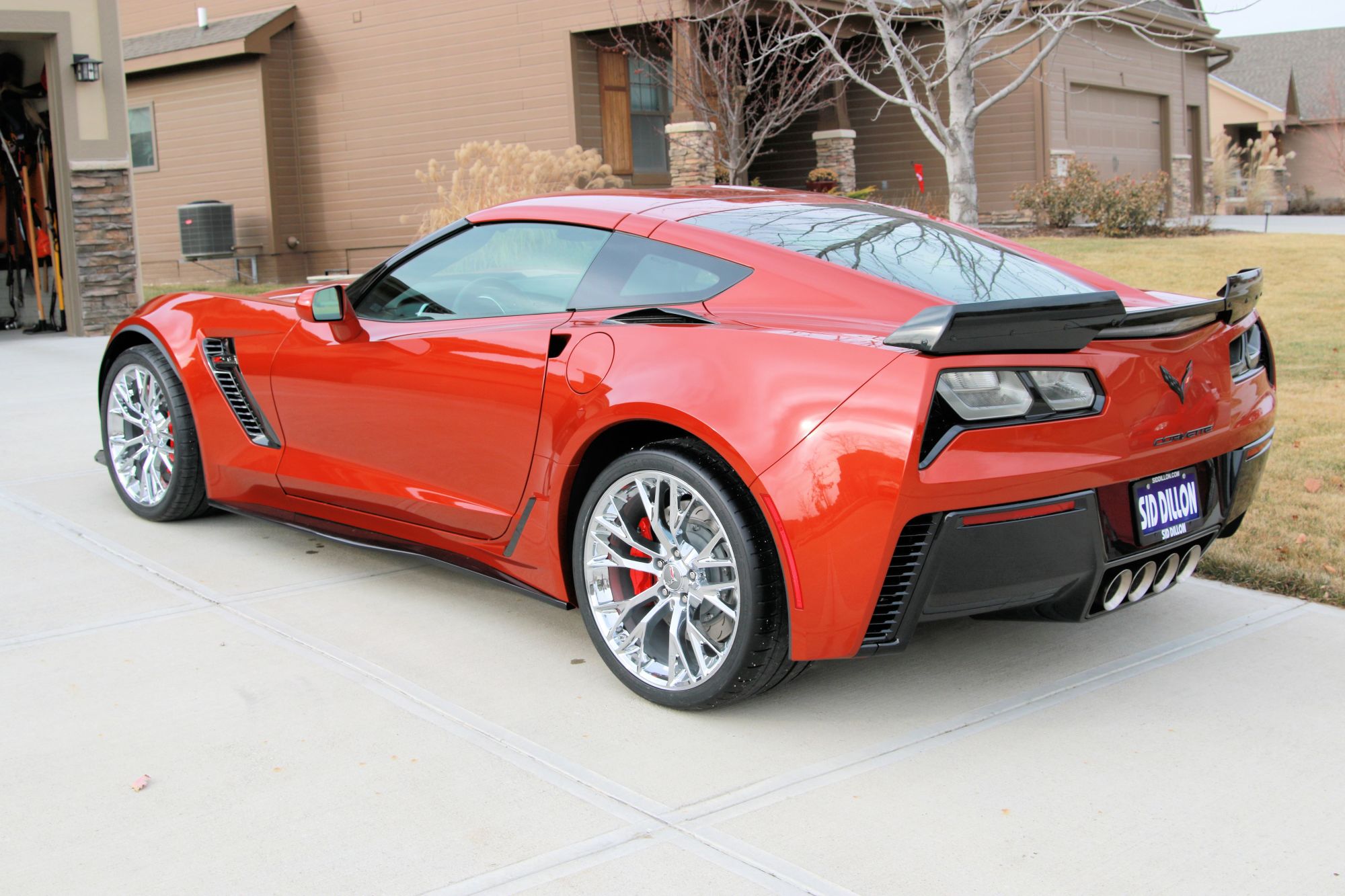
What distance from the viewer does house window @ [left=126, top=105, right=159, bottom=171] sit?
22.6 metres

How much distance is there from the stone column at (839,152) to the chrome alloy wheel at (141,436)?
52.3 feet

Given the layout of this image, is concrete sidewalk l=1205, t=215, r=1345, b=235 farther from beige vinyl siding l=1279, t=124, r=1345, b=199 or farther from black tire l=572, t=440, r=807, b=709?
black tire l=572, t=440, r=807, b=709

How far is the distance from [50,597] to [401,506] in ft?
4.44

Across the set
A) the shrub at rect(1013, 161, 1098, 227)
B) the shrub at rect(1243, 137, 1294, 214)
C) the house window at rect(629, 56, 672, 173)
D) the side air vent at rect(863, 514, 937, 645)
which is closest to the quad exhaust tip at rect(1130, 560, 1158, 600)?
the side air vent at rect(863, 514, 937, 645)

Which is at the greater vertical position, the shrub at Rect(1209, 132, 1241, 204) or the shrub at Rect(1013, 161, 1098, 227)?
the shrub at Rect(1209, 132, 1241, 204)

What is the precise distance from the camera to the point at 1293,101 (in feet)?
133

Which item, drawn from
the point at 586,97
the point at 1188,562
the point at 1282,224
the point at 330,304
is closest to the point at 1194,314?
the point at 1188,562

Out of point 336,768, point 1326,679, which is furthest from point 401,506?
point 1326,679

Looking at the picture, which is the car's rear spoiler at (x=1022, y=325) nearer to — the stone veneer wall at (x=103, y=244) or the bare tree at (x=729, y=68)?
the stone veneer wall at (x=103, y=244)

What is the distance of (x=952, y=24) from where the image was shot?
392 inches

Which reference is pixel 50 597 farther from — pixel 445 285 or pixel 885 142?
pixel 885 142

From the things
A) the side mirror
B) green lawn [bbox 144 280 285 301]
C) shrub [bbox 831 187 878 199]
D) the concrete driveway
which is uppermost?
shrub [bbox 831 187 878 199]

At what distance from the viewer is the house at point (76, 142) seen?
42.3 feet

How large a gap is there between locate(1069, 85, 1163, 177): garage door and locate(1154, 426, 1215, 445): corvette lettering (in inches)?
798
